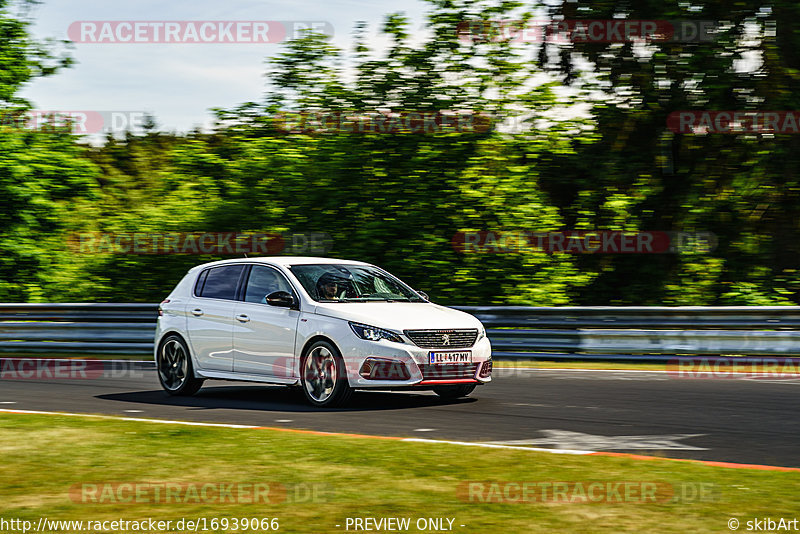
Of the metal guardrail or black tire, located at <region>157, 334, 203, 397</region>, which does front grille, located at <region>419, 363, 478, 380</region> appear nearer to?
black tire, located at <region>157, 334, 203, 397</region>

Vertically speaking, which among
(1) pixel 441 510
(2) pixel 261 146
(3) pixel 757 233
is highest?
(2) pixel 261 146

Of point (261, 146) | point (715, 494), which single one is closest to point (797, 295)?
point (261, 146)

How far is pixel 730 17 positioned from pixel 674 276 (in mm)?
5131

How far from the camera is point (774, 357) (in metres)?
15.8

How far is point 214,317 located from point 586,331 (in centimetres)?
630

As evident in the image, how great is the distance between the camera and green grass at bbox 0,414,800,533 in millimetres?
6059

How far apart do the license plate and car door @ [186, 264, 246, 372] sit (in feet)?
8.45

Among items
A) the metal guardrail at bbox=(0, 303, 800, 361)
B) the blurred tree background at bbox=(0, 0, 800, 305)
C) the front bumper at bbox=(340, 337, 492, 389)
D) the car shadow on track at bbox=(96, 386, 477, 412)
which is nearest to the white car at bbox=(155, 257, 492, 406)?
the front bumper at bbox=(340, 337, 492, 389)

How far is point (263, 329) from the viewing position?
486 inches

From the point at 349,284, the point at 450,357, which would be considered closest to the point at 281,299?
the point at 349,284

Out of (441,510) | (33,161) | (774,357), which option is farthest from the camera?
(33,161)

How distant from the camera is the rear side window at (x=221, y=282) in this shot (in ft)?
42.8

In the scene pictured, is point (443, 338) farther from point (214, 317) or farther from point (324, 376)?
point (214, 317)

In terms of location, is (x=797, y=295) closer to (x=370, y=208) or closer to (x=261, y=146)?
(x=370, y=208)
